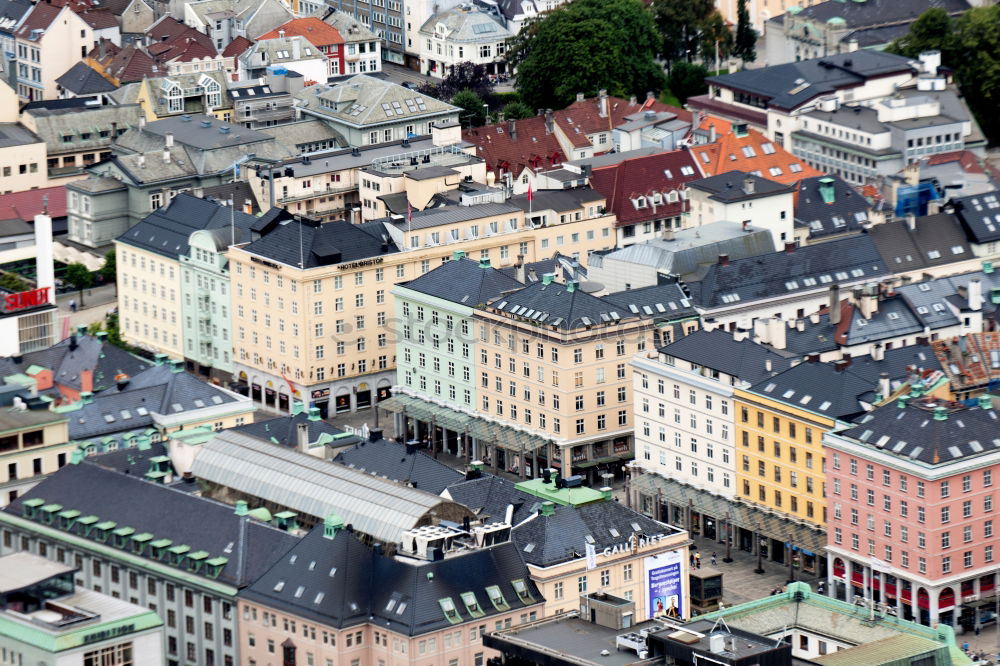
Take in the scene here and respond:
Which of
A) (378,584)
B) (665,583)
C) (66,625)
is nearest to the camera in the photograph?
(66,625)

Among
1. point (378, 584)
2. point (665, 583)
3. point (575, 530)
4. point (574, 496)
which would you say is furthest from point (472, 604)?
point (665, 583)

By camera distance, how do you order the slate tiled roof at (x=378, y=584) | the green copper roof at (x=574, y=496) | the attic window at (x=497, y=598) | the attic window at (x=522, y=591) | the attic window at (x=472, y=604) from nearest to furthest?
the slate tiled roof at (x=378, y=584) < the attic window at (x=472, y=604) < the attic window at (x=497, y=598) < the attic window at (x=522, y=591) < the green copper roof at (x=574, y=496)

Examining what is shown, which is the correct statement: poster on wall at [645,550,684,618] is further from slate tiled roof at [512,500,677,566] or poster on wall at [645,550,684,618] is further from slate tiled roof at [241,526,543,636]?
slate tiled roof at [241,526,543,636]

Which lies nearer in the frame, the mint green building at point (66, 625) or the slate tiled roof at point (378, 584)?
the mint green building at point (66, 625)

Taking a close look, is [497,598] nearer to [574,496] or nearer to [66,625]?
[574,496]

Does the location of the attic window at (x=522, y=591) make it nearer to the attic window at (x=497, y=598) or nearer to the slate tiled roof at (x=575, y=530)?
the attic window at (x=497, y=598)

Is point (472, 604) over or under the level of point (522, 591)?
over

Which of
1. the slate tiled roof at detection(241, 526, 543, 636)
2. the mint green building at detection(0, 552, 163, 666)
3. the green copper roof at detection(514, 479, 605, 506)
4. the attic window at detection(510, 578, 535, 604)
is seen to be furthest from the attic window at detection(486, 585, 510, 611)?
the mint green building at detection(0, 552, 163, 666)

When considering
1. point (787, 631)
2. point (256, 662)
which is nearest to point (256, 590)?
point (256, 662)

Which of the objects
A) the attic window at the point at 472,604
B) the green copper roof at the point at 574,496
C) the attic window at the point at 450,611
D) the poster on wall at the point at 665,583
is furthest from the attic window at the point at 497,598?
the poster on wall at the point at 665,583
